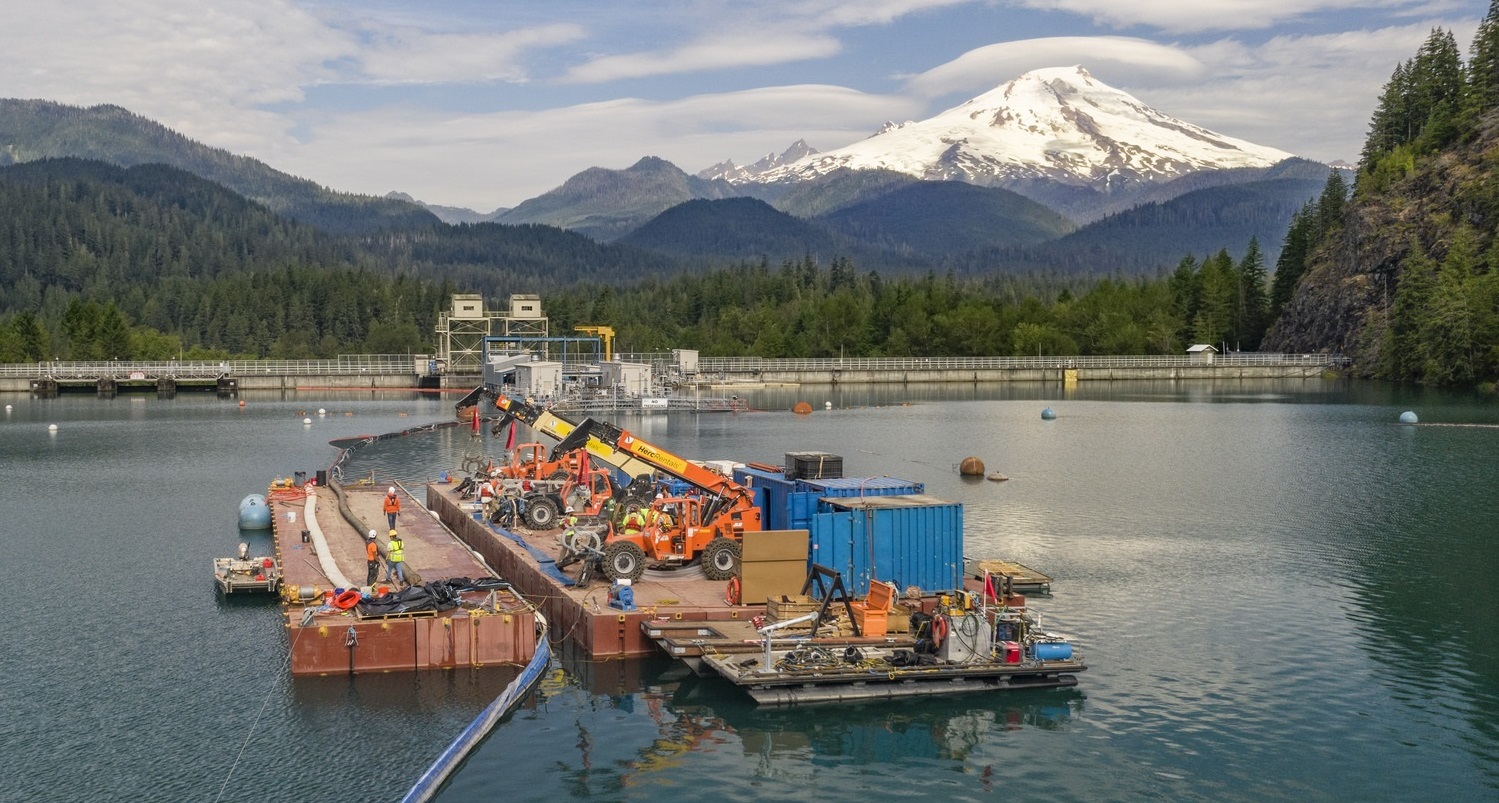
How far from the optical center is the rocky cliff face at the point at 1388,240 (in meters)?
151

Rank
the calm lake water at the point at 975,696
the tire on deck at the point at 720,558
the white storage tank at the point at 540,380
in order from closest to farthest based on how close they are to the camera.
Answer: the calm lake water at the point at 975,696 < the tire on deck at the point at 720,558 < the white storage tank at the point at 540,380

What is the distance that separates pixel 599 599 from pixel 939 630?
936 cm

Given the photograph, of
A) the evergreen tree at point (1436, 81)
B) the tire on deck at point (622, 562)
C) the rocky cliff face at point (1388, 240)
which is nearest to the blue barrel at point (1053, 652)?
the tire on deck at point (622, 562)

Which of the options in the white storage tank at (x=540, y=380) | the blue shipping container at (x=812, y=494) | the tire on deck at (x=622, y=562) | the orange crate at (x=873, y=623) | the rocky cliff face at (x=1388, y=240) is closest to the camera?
the orange crate at (x=873, y=623)

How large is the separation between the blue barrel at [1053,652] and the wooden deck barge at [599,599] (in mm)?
6998

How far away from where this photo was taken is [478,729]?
26.5 metres

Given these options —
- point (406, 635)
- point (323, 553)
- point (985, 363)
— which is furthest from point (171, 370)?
point (406, 635)

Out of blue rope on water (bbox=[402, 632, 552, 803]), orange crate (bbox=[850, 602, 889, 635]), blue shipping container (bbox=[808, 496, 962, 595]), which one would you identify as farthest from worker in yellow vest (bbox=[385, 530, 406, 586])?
orange crate (bbox=[850, 602, 889, 635])

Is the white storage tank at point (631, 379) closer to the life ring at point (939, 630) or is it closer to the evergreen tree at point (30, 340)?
the evergreen tree at point (30, 340)

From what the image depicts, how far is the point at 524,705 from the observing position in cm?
2909

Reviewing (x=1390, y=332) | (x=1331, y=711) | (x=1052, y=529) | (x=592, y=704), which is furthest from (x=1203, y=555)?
(x=1390, y=332)

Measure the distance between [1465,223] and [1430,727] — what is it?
5691 inches

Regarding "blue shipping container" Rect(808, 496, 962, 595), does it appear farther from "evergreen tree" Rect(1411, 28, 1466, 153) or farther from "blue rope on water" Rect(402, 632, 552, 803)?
"evergreen tree" Rect(1411, 28, 1466, 153)

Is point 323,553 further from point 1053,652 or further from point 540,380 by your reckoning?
point 540,380
